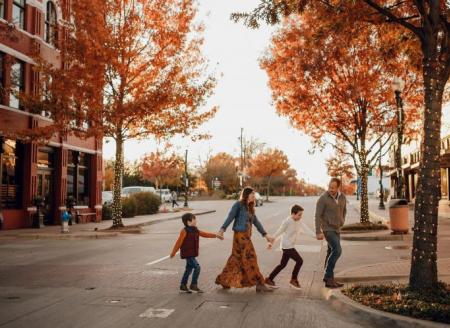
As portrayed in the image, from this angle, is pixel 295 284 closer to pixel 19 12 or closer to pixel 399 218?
pixel 399 218

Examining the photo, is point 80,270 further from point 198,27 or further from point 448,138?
point 448,138

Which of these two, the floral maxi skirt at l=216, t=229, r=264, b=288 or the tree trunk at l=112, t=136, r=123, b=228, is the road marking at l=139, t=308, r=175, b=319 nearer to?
the floral maxi skirt at l=216, t=229, r=264, b=288

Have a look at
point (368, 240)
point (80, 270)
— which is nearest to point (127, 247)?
point (80, 270)

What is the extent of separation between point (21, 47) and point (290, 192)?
105 m

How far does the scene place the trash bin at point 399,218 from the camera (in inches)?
717

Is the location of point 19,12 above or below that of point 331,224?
above

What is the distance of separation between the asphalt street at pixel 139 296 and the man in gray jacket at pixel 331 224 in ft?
1.30

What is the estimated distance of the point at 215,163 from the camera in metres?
91.1

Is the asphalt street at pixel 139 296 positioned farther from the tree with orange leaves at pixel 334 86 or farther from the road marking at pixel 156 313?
the tree with orange leaves at pixel 334 86

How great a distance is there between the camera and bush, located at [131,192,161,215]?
116 feet

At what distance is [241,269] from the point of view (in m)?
8.77

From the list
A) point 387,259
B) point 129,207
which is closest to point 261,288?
point 387,259

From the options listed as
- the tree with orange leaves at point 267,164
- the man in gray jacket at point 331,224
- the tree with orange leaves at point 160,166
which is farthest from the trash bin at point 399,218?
the tree with orange leaves at point 267,164

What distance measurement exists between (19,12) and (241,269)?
18.8 meters
